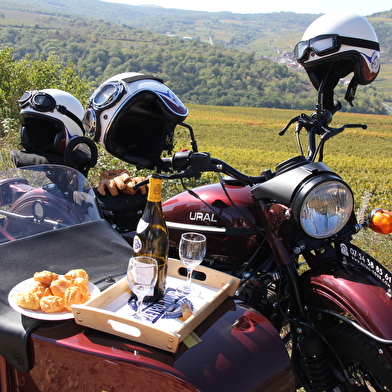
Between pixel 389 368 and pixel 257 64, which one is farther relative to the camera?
pixel 257 64

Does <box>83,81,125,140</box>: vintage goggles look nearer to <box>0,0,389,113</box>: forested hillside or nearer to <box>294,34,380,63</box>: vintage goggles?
<box>294,34,380,63</box>: vintage goggles

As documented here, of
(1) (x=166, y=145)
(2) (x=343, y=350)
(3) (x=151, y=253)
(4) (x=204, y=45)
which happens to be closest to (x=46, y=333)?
(3) (x=151, y=253)

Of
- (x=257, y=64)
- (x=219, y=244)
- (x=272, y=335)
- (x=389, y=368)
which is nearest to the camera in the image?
(x=272, y=335)

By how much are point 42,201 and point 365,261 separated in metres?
1.58

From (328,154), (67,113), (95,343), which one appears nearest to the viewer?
(95,343)

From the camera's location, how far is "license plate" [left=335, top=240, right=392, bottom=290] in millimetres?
1938

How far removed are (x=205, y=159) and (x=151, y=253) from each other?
19.1 inches

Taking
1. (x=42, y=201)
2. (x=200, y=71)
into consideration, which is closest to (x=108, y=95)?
(x=42, y=201)

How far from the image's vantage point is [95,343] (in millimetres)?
1473

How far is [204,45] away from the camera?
4358 inches

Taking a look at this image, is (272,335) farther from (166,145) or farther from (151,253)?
(166,145)

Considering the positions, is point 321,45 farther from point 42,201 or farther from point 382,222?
point 42,201

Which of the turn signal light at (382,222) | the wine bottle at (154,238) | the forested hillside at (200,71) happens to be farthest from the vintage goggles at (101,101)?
the forested hillside at (200,71)

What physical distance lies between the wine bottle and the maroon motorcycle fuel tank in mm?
560
